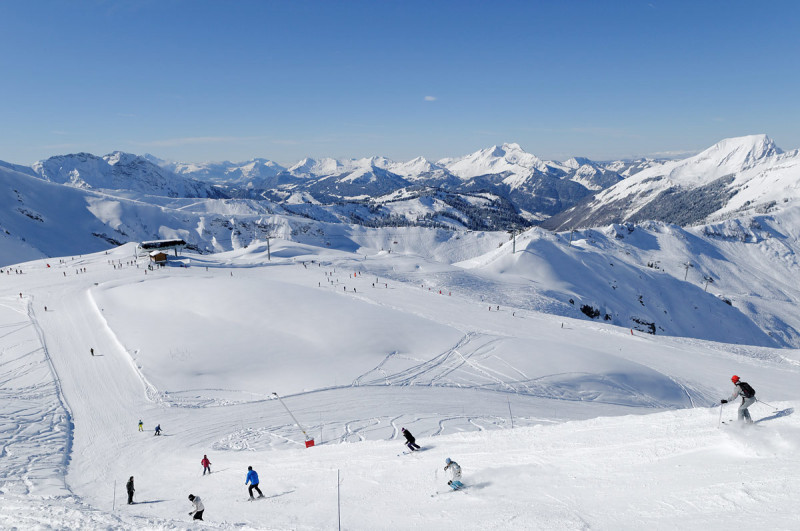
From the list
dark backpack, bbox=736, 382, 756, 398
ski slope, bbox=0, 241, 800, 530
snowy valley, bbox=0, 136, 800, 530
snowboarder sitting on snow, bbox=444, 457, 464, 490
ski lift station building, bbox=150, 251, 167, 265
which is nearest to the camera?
ski slope, bbox=0, 241, 800, 530

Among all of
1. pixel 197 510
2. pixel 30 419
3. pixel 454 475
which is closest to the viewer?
pixel 454 475

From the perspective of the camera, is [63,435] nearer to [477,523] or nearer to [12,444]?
[12,444]

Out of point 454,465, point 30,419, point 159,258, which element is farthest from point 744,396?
point 159,258

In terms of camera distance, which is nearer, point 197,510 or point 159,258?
point 197,510

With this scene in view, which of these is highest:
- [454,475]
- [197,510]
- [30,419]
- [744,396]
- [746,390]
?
[746,390]

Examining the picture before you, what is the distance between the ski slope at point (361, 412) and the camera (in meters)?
11.8

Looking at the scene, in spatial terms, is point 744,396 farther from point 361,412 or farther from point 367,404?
point 367,404

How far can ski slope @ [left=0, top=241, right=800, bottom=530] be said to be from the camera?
11.8 meters

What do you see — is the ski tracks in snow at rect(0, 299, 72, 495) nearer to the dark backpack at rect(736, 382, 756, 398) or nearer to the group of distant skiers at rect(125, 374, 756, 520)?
the group of distant skiers at rect(125, 374, 756, 520)

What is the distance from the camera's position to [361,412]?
2675 centimetres

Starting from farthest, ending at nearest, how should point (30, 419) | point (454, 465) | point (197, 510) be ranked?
point (30, 419) → point (197, 510) → point (454, 465)

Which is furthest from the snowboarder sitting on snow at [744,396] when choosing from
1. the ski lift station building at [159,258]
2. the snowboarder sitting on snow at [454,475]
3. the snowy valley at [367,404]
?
the ski lift station building at [159,258]

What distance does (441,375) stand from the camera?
3291 centimetres

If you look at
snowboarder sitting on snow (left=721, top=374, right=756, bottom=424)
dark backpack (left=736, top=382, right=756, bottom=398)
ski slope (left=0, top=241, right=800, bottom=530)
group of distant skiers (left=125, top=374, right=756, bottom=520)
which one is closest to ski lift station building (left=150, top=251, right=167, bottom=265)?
ski slope (left=0, top=241, right=800, bottom=530)
